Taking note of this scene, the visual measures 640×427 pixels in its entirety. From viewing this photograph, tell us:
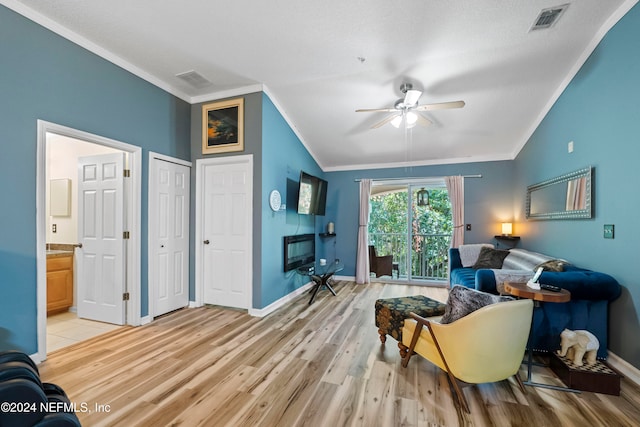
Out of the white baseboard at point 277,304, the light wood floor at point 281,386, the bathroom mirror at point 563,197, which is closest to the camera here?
the light wood floor at point 281,386

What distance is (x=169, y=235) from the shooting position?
368 cm

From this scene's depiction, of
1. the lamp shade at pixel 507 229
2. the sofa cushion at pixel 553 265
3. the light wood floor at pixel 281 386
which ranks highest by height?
the lamp shade at pixel 507 229

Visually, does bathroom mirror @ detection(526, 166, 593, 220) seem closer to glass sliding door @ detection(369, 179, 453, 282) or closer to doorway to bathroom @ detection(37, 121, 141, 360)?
glass sliding door @ detection(369, 179, 453, 282)

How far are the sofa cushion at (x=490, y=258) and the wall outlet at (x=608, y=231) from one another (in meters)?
1.74

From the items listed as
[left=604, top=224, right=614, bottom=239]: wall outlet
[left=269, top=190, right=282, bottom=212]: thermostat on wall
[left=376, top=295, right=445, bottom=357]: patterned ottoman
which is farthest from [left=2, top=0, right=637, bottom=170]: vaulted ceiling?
[left=376, top=295, right=445, bottom=357]: patterned ottoman

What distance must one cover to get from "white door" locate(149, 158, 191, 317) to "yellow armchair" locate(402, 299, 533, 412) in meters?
3.29

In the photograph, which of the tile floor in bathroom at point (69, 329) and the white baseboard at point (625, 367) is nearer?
the white baseboard at point (625, 367)

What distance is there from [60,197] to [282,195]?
320 cm

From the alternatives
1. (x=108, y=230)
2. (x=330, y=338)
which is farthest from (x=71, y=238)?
(x=330, y=338)

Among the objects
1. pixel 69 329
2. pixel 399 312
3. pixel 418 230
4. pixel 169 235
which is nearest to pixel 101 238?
pixel 169 235

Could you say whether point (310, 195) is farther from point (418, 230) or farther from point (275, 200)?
point (418, 230)

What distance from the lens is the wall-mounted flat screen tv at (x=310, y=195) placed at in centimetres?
454

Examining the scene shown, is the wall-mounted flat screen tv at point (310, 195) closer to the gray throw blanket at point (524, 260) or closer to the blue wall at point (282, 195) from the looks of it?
the blue wall at point (282, 195)

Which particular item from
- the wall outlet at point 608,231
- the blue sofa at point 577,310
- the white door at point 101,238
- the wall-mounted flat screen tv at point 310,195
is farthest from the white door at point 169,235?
the wall outlet at point 608,231
